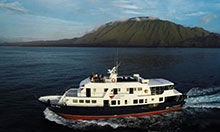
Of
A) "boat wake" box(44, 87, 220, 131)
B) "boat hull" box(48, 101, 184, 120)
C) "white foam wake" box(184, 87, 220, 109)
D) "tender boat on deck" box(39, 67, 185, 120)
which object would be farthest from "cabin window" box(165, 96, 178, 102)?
"white foam wake" box(184, 87, 220, 109)

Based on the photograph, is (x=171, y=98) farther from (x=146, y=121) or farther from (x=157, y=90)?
(x=146, y=121)

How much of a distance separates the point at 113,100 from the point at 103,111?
6.69 feet

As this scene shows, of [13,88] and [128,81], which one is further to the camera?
[13,88]

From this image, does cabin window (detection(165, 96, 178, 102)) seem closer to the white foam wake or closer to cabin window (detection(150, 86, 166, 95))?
cabin window (detection(150, 86, 166, 95))

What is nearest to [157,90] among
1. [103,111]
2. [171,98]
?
[171,98]

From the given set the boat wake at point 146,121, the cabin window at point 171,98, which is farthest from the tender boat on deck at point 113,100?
the boat wake at point 146,121

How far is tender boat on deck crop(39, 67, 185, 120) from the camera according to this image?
21906 millimetres

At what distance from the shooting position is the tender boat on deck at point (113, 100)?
2191 cm

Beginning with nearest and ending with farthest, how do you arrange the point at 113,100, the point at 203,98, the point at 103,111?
the point at 103,111
the point at 113,100
the point at 203,98

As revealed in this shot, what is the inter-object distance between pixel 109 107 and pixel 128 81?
4.87 metres

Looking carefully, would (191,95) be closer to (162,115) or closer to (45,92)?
(162,115)

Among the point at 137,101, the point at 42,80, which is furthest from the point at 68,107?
the point at 42,80

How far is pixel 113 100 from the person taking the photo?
22.2 metres

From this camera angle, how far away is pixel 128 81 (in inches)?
944
